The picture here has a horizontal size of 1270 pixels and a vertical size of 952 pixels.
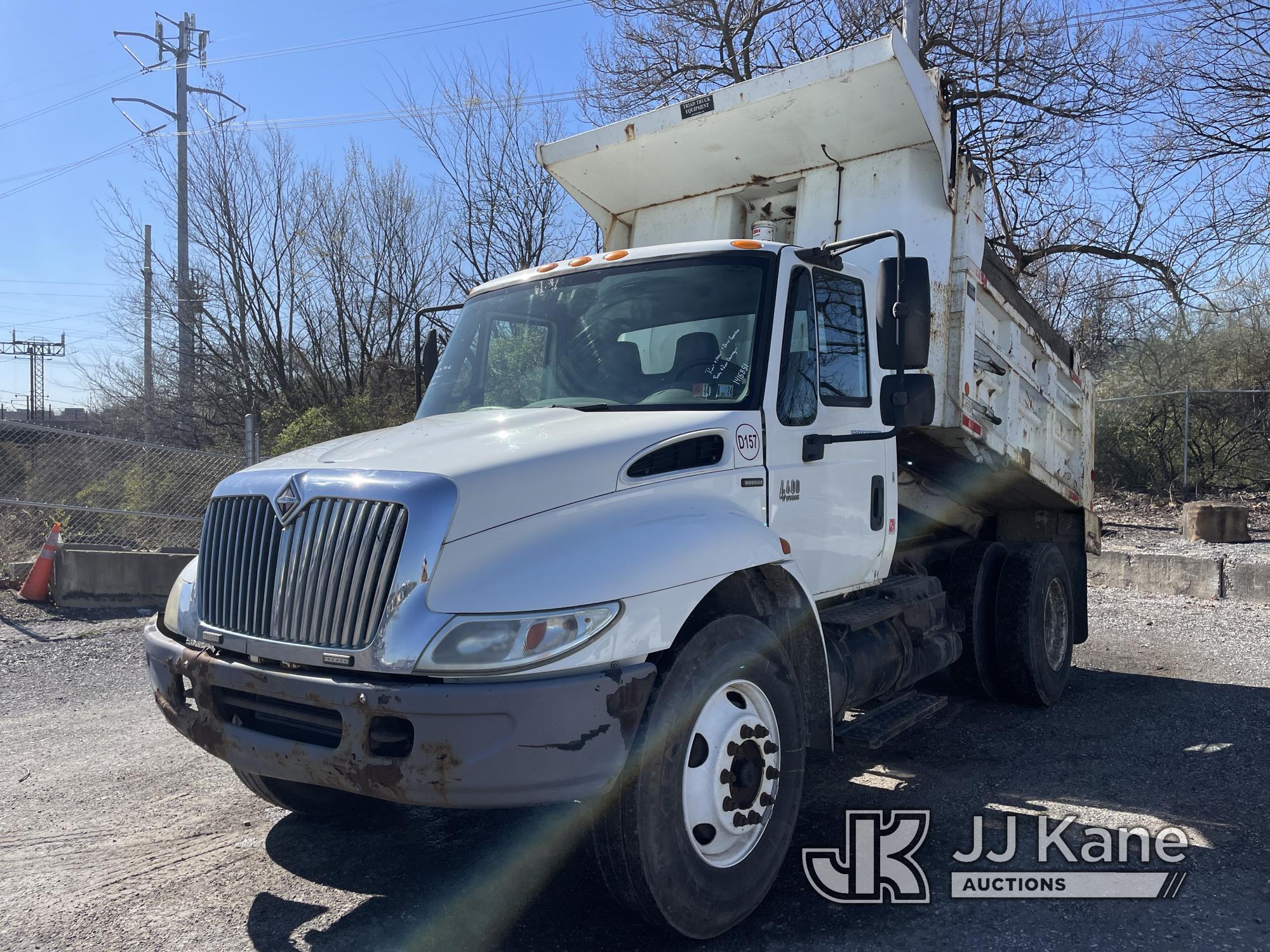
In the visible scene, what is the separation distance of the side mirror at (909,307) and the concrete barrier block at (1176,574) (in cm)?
762

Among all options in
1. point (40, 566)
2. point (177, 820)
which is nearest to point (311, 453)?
point (177, 820)

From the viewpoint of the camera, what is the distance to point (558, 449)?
3.25 m

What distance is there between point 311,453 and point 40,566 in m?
7.24

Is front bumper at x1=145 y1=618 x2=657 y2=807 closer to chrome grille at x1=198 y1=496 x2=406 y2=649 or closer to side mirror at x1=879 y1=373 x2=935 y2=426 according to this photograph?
chrome grille at x1=198 y1=496 x2=406 y2=649

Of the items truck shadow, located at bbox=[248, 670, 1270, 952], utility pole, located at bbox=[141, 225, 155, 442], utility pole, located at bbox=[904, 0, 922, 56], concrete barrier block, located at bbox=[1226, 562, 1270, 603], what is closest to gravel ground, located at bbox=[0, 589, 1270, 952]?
truck shadow, located at bbox=[248, 670, 1270, 952]

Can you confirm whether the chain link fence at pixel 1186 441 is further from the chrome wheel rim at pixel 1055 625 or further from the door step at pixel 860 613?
the door step at pixel 860 613

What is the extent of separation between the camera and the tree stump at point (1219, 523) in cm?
1180

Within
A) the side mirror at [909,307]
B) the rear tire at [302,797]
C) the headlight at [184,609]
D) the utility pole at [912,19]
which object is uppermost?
the utility pole at [912,19]

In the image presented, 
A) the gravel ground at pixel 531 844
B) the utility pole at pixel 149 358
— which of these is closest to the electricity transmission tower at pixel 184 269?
the utility pole at pixel 149 358

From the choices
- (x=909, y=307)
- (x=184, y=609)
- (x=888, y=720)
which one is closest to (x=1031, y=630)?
(x=888, y=720)

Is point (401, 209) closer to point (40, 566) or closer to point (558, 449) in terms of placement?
point (40, 566)

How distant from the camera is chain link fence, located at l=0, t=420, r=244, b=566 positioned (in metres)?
10.2

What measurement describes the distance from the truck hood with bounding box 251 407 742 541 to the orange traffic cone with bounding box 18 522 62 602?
696 cm

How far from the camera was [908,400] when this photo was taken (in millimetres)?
4441
